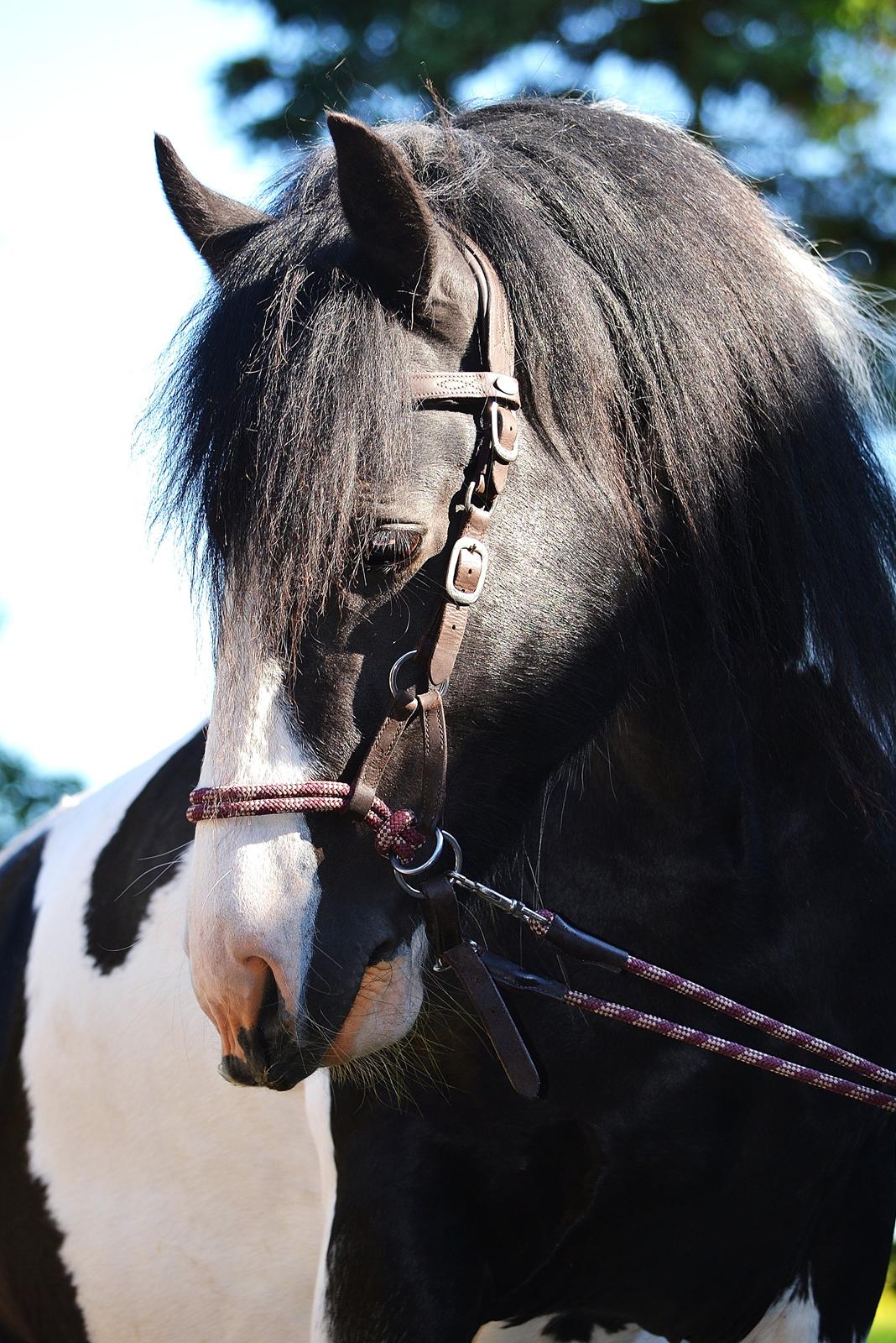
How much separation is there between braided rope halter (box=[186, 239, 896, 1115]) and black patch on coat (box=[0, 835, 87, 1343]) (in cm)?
161

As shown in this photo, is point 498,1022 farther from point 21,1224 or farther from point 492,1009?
point 21,1224

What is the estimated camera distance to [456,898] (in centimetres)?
182

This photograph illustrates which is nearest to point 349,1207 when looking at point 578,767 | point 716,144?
point 578,767

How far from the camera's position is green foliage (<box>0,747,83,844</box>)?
694cm

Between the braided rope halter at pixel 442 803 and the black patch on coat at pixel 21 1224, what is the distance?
1.61 m

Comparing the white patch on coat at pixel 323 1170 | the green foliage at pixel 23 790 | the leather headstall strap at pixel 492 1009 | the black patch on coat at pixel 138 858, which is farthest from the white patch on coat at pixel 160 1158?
the green foliage at pixel 23 790

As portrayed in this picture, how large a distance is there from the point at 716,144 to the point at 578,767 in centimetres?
596

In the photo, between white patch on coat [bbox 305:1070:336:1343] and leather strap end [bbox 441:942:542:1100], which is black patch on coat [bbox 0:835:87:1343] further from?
leather strap end [bbox 441:942:542:1100]

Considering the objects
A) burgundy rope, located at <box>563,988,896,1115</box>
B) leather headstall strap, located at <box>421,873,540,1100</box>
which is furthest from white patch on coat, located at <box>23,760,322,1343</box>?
burgundy rope, located at <box>563,988,896,1115</box>

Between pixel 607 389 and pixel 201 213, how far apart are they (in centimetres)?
75

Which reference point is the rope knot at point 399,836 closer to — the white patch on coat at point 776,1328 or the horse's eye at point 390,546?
the horse's eye at point 390,546

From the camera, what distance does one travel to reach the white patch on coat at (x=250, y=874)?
62.0 inches

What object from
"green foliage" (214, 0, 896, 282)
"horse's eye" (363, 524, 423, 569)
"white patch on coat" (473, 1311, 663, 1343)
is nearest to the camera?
"horse's eye" (363, 524, 423, 569)

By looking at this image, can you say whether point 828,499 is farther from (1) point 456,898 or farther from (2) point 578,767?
(1) point 456,898
